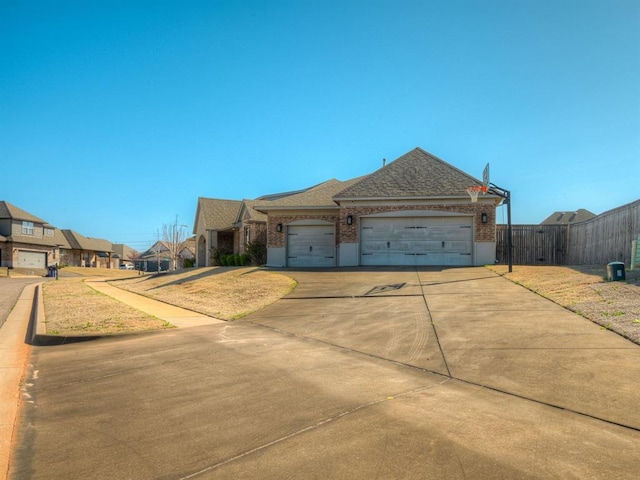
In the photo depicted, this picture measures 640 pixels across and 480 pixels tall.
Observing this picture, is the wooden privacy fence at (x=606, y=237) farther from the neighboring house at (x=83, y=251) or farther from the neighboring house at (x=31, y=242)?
the neighboring house at (x=83, y=251)

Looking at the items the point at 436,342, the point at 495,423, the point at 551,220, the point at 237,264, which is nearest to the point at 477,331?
the point at 436,342

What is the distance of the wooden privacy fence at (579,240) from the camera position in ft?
47.7

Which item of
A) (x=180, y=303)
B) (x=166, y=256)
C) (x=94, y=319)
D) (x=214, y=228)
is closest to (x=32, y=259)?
(x=166, y=256)

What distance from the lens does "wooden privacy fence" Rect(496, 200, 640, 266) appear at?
14547 millimetres

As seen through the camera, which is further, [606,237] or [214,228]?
[214,228]

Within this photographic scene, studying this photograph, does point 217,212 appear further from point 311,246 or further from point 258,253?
point 311,246

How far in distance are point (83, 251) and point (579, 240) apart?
68304mm

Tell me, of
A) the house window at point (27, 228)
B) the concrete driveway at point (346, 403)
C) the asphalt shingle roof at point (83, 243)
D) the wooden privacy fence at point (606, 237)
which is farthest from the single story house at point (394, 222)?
the asphalt shingle roof at point (83, 243)

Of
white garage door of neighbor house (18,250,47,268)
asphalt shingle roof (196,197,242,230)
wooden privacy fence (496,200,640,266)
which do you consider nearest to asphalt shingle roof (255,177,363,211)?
asphalt shingle roof (196,197,242,230)

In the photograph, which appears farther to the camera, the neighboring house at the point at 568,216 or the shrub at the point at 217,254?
the neighboring house at the point at 568,216

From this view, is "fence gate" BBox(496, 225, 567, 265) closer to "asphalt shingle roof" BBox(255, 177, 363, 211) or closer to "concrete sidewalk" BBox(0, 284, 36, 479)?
"asphalt shingle roof" BBox(255, 177, 363, 211)

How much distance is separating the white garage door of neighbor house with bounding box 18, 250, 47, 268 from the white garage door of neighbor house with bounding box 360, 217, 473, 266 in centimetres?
4590

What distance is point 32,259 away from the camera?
2014 inches

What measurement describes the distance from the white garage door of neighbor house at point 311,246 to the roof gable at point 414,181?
2444mm
